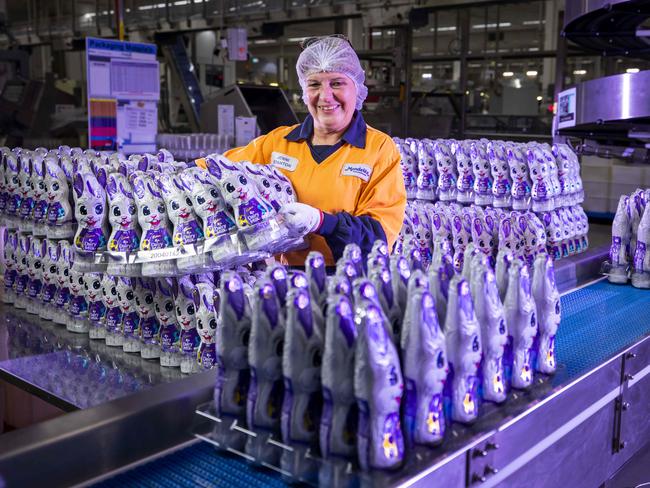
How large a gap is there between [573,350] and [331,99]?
109 centimetres

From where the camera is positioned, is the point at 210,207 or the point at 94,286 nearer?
the point at 210,207

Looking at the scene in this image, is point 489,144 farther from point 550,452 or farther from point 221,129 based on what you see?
point 221,129

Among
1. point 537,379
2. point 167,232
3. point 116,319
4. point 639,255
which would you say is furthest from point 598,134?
point 116,319

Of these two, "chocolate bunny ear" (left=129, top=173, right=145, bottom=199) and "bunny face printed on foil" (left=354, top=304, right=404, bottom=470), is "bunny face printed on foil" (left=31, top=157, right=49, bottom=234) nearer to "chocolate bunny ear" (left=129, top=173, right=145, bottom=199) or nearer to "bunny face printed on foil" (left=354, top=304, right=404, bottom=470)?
"chocolate bunny ear" (left=129, top=173, right=145, bottom=199)

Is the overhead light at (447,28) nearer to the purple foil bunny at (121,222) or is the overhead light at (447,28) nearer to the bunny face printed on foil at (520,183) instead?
the bunny face printed on foil at (520,183)

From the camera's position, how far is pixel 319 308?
4.66 ft

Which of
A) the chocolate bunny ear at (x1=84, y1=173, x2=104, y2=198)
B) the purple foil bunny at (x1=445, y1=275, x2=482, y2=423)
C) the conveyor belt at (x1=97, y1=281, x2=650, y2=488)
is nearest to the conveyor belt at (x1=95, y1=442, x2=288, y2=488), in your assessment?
the conveyor belt at (x1=97, y1=281, x2=650, y2=488)

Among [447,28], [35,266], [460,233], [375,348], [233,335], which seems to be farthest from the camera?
[447,28]

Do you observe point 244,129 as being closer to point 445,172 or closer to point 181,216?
point 445,172

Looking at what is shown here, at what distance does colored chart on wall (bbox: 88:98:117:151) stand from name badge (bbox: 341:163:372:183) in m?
3.91

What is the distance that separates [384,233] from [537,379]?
662 millimetres

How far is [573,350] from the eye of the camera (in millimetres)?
2166

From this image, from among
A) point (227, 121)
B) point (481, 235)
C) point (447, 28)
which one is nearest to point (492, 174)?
point (481, 235)

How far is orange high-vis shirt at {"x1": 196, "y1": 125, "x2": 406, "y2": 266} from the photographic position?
2215 mm
